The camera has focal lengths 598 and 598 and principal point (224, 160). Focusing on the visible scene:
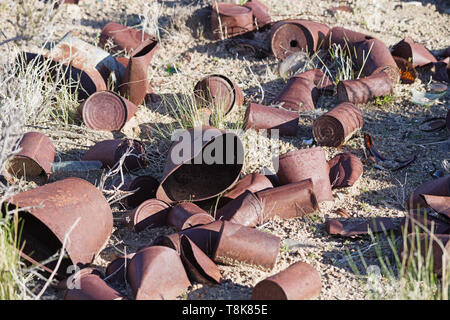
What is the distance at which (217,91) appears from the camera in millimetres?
5098

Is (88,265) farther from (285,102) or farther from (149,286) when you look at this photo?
(285,102)

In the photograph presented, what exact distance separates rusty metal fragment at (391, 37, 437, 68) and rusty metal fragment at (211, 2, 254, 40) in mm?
1569

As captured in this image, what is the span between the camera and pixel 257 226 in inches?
150

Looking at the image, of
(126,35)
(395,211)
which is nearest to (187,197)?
(395,211)

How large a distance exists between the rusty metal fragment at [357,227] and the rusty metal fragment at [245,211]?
1.44ft

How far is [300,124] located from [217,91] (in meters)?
0.76

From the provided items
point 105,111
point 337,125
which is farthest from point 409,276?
point 105,111

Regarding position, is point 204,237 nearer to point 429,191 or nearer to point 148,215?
point 148,215

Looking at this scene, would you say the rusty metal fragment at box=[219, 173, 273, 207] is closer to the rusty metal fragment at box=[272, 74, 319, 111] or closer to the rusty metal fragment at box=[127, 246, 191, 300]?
the rusty metal fragment at box=[127, 246, 191, 300]

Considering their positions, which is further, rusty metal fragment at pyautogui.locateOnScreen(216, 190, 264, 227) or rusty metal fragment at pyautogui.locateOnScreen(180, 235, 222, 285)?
rusty metal fragment at pyautogui.locateOnScreen(216, 190, 264, 227)

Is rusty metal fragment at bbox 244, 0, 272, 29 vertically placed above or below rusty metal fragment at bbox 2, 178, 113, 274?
above

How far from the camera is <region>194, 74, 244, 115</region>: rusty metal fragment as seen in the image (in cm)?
509

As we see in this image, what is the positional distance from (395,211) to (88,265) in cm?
203

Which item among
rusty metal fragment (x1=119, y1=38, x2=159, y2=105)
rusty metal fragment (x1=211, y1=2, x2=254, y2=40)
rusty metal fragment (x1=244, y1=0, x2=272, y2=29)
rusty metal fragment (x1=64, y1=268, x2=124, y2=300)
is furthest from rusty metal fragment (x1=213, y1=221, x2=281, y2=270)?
rusty metal fragment (x1=244, y1=0, x2=272, y2=29)
